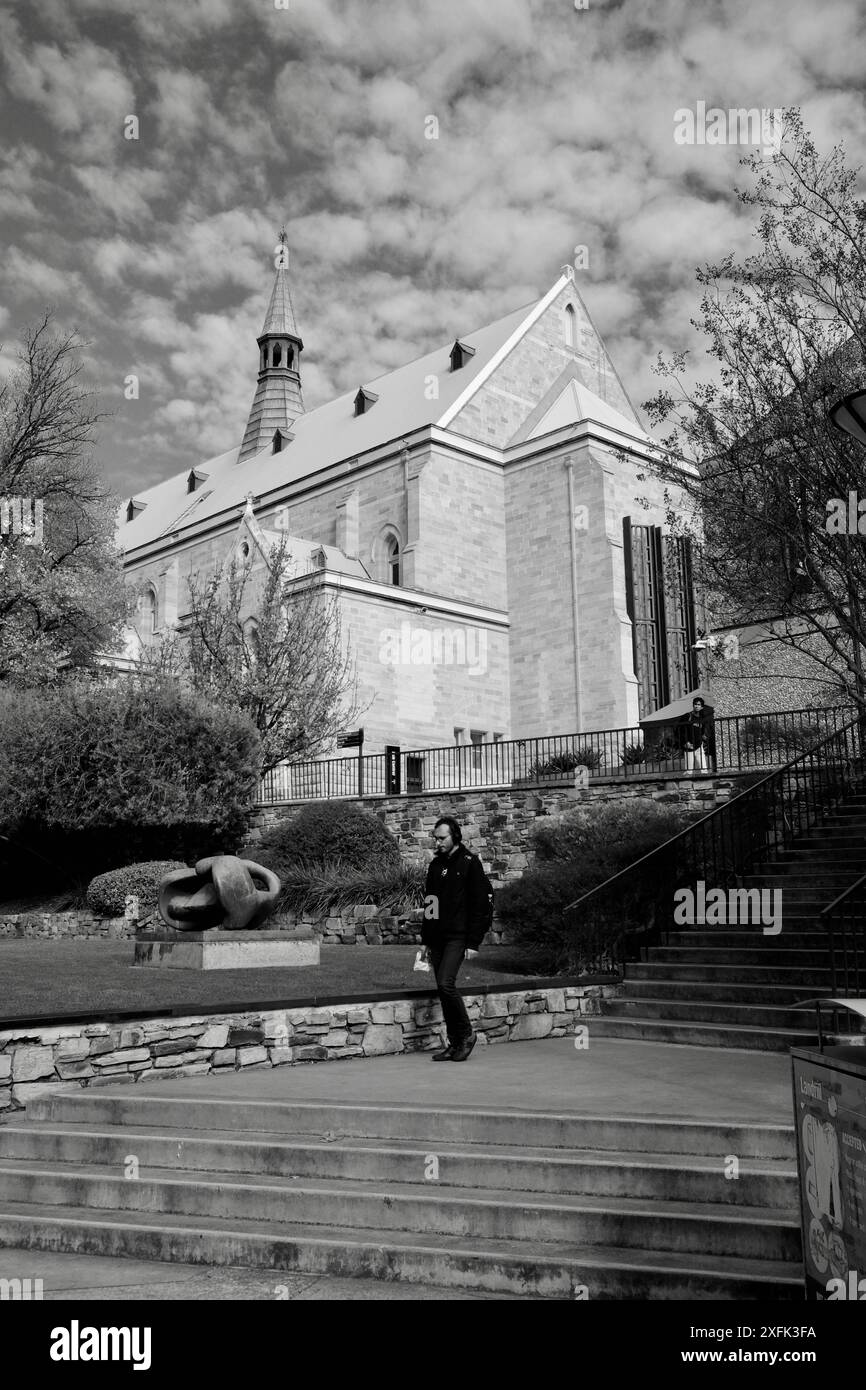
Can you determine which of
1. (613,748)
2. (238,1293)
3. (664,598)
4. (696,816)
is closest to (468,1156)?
(238,1293)

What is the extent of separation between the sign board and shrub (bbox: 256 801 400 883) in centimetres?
1813

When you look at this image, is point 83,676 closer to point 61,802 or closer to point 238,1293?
point 61,802

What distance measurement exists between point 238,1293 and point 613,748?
2385 cm

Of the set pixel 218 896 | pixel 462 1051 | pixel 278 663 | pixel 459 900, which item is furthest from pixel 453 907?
pixel 278 663

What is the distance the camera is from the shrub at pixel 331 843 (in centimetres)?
2252

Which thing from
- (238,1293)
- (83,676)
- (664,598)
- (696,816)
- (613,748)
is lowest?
(238,1293)

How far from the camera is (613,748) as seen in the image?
2830 centimetres

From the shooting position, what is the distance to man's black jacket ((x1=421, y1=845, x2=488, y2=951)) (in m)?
9.26

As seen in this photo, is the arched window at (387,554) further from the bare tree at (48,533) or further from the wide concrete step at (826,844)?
the wide concrete step at (826,844)

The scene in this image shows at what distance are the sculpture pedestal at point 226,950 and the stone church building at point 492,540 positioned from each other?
826 inches

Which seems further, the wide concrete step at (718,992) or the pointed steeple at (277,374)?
the pointed steeple at (277,374)

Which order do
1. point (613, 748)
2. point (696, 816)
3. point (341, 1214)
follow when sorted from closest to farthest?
point (341, 1214) < point (696, 816) < point (613, 748)

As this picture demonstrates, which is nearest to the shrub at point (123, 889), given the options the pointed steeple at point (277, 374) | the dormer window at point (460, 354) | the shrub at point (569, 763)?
the shrub at point (569, 763)

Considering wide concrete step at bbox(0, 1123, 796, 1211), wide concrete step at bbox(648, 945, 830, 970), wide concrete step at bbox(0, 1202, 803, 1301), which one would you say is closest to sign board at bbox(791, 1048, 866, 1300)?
wide concrete step at bbox(0, 1202, 803, 1301)
